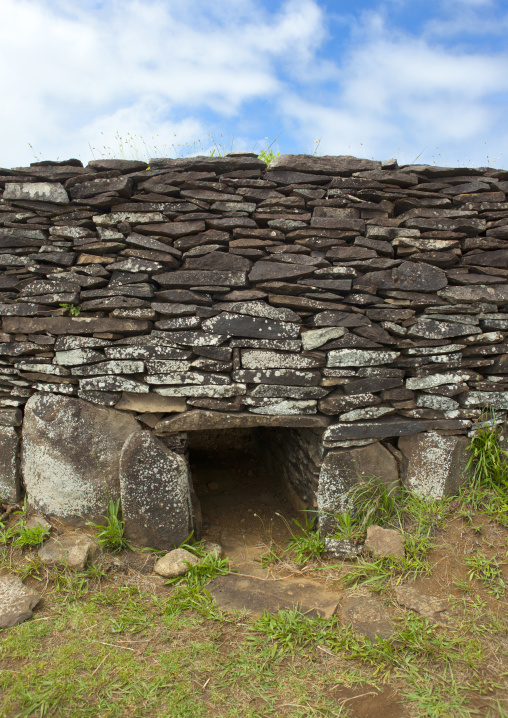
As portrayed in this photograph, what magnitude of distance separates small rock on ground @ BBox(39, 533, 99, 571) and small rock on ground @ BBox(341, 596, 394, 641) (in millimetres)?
1760

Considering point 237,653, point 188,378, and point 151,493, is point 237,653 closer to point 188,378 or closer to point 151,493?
point 151,493

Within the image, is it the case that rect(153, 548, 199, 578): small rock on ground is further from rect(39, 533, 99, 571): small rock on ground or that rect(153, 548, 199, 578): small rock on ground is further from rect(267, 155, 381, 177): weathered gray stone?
rect(267, 155, 381, 177): weathered gray stone

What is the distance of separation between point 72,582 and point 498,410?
3.36 m

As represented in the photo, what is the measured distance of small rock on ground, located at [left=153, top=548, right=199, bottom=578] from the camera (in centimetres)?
316

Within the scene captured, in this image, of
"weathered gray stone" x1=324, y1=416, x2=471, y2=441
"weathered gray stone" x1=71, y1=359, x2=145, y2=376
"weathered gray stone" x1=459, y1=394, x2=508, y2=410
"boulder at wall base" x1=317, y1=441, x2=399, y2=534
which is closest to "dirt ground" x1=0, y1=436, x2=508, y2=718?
"boulder at wall base" x1=317, y1=441, x2=399, y2=534

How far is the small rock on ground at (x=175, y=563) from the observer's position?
3164 mm

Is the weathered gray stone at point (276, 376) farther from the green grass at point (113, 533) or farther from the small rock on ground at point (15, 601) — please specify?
the small rock on ground at point (15, 601)

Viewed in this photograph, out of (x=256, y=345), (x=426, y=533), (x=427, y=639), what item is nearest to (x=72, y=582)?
(x=256, y=345)

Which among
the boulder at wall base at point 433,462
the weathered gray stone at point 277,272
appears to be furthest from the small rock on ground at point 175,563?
the weathered gray stone at point 277,272

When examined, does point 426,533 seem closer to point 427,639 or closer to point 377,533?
point 377,533

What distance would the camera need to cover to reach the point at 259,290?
329cm

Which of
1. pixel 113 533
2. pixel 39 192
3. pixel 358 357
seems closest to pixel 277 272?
pixel 358 357

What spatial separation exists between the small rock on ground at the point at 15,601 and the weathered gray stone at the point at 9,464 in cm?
72

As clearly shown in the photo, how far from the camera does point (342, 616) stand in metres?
2.81
